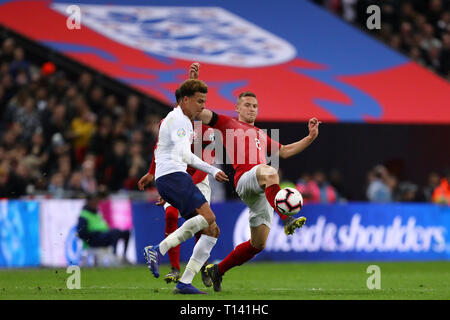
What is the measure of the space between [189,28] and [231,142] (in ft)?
32.1

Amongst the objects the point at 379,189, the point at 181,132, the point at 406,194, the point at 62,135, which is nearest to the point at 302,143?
the point at 181,132

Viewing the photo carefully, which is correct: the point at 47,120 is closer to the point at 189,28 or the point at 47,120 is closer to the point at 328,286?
the point at 189,28

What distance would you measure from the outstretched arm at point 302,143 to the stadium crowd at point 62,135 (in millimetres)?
6627

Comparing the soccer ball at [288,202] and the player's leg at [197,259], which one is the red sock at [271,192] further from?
the player's leg at [197,259]

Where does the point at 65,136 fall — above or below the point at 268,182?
below

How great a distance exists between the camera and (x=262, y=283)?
1202 cm

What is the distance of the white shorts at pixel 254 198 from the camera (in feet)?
33.0

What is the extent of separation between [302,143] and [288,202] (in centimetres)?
136

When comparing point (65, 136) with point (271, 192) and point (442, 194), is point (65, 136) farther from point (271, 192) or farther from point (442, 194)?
point (271, 192)

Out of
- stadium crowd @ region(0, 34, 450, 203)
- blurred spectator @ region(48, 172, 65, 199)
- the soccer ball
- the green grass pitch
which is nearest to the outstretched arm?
the soccer ball

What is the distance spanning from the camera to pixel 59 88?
18.5 metres

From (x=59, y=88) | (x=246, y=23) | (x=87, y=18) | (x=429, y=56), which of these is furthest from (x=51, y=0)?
(x=429, y=56)

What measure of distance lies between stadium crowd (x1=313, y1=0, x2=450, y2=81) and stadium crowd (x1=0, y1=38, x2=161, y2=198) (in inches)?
260

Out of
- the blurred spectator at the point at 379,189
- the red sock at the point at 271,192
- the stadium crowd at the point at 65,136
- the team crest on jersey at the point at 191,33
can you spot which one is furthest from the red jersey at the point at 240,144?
Answer: the blurred spectator at the point at 379,189
